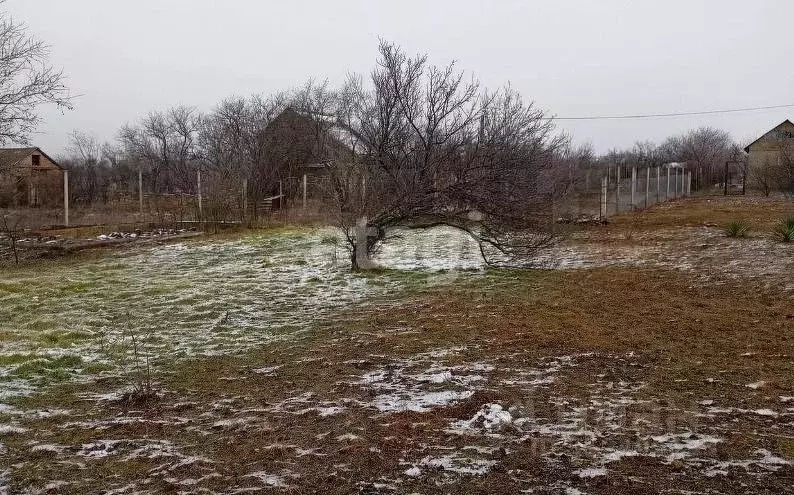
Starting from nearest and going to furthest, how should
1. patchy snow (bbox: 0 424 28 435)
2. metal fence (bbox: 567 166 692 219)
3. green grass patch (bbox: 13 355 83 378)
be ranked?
1. patchy snow (bbox: 0 424 28 435)
2. green grass patch (bbox: 13 355 83 378)
3. metal fence (bbox: 567 166 692 219)

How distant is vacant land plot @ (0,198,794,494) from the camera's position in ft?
11.5

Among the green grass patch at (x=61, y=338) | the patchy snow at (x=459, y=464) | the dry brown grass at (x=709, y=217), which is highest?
the dry brown grass at (x=709, y=217)

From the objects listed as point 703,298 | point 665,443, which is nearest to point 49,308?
point 665,443

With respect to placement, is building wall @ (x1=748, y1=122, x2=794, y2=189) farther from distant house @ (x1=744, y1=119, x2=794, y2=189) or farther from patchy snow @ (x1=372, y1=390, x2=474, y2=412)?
patchy snow @ (x1=372, y1=390, x2=474, y2=412)

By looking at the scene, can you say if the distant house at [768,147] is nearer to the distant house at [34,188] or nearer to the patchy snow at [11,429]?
the distant house at [34,188]

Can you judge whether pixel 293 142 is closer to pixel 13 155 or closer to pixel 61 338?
pixel 13 155

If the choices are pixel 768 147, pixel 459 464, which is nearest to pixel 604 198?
pixel 459 464

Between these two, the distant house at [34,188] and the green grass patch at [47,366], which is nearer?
the green grass patch at [47,366]

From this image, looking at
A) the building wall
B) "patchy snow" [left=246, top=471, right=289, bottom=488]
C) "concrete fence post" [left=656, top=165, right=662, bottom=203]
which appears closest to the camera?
"patchy snow" [left=246, top=471, right=289, bottom=488]

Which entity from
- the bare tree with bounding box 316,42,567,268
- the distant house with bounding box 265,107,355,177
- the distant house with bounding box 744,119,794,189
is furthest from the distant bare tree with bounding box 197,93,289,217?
the distant house with bounding box 744,119,794,189

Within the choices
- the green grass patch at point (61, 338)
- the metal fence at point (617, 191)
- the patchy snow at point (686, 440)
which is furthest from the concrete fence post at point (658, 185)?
the green grass patch at point (61, 338)

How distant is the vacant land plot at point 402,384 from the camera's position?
352cm

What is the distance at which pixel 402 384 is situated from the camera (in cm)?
511

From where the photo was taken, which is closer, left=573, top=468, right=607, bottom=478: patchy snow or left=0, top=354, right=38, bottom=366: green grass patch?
left=573, top=468, right=607, bottom=478: patchy snow
